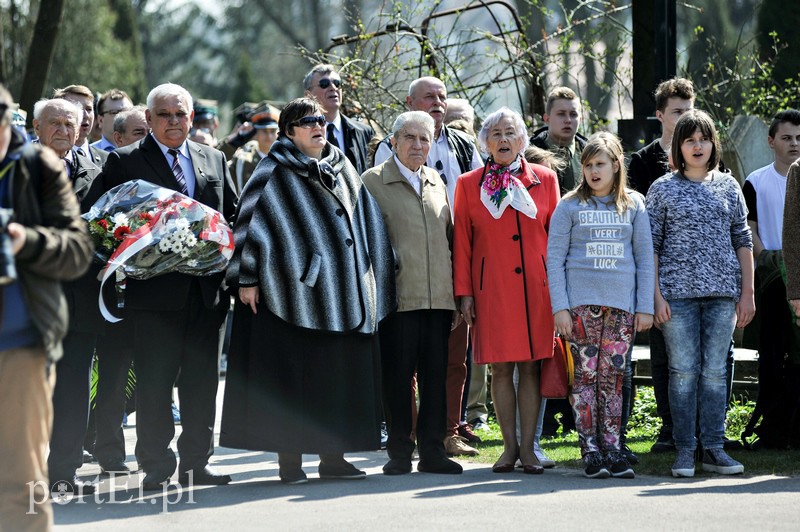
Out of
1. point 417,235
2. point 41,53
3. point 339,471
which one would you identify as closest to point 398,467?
point 339,471

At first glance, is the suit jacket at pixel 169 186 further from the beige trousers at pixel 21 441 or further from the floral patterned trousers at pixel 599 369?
the beige trousers at pixel 21 441

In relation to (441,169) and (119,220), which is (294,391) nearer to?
(119,220)

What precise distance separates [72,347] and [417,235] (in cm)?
209

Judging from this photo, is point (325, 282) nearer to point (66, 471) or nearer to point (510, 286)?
point (510, 286)

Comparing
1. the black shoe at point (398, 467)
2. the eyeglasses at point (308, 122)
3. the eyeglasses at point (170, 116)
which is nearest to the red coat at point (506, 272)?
the black shoe at point (398, 467)

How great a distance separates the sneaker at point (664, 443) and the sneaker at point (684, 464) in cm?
84

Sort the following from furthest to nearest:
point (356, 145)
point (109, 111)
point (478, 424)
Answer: point (109, 111)
point (478, 424)
point (356, 145)

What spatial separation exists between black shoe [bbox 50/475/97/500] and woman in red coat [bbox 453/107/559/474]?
2296 millimetres

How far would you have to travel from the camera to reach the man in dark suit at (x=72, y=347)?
731 centimetres

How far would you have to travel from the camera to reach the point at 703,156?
7535 mm

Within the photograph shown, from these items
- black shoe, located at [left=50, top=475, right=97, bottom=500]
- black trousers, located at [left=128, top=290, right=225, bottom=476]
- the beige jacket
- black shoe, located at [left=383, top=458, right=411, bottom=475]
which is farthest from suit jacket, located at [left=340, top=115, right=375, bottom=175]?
black shoe, located at [left=50, top=475, right=97, bottom=500]

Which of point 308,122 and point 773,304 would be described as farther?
point 773,304

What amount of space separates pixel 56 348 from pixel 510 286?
3295 millimetres

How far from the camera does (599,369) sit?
744 centimetres
